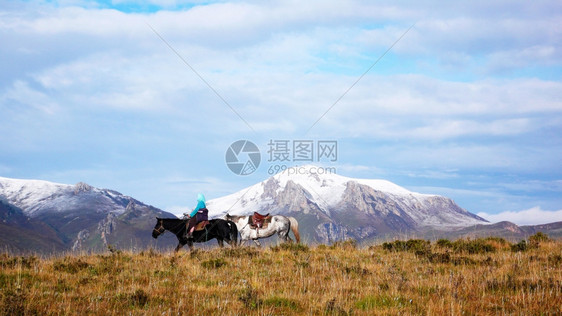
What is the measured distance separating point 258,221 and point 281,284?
589 inches

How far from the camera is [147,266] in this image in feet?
43.6

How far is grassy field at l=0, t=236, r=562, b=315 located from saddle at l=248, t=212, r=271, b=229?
9.16m

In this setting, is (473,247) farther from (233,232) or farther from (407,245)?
(233,232)

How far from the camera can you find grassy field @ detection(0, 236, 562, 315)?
845 centimetres

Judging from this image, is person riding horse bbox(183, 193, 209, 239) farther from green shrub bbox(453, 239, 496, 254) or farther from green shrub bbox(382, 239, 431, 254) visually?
green shrub bbox(453, 239, 496, 254)

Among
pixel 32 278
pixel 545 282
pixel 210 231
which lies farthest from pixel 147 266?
pixel 545 282

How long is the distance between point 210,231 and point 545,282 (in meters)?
15.0

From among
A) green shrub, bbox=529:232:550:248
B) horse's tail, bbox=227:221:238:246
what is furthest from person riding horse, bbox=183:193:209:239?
green shrub, bbox=529:232:550:248

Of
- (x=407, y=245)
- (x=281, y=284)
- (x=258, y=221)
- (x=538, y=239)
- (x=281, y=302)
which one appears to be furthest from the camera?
(x=258, y=221)

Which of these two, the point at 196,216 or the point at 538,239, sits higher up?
the point at 196,216

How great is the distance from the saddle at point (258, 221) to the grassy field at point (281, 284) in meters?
9.16

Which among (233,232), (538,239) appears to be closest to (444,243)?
(538,239)

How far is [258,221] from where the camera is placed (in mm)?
25672

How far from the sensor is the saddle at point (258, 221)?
2551 centimetres
